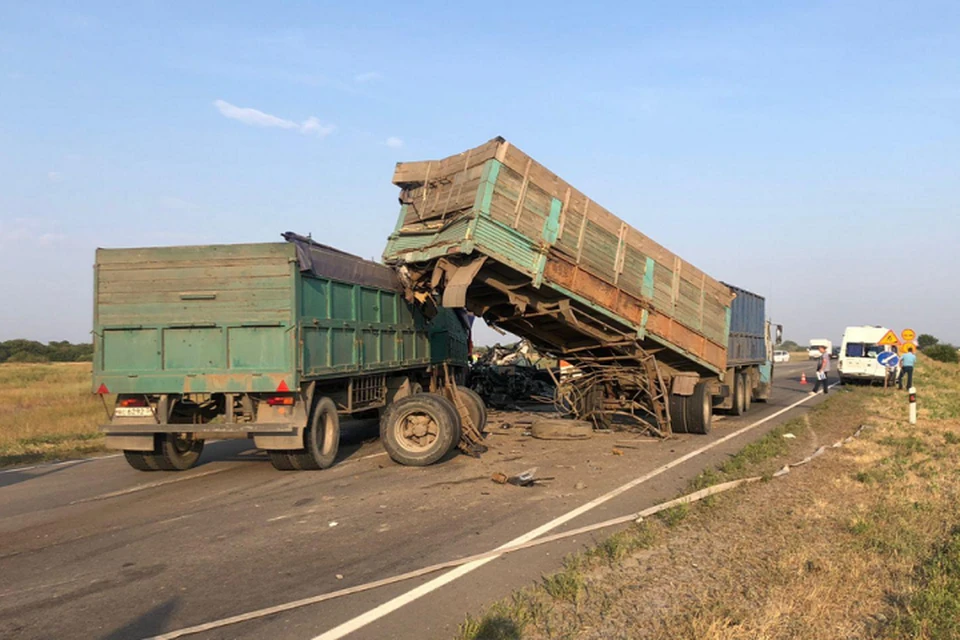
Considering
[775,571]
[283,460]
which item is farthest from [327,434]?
[775,571]

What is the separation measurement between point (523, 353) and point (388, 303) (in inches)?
402

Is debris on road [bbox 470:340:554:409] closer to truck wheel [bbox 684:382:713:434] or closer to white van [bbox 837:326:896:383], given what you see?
truck wheel [bbox 684:382:713:434]

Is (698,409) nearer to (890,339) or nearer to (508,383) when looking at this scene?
(508,383)

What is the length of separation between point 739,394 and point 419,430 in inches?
415

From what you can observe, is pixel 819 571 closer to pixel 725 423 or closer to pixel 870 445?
pixel 870 445

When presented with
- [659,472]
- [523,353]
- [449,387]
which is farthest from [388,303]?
[523,353]

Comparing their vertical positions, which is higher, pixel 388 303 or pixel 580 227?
pixel 580 227

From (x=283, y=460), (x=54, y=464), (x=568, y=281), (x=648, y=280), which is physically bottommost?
(x=54, y=464)


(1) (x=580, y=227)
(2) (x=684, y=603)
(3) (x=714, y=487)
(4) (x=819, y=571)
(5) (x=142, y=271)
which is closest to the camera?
(2) (x=684, y=603)

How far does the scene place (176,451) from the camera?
414 inches

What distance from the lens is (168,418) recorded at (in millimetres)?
9719

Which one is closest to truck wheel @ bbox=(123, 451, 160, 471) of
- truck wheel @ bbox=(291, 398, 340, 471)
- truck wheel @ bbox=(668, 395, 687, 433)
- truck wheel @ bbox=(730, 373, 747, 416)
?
truck wheel @ bbox=(291, 398, 340, 471)

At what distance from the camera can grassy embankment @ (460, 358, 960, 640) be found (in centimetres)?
433

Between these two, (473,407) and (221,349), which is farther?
(473,407)
